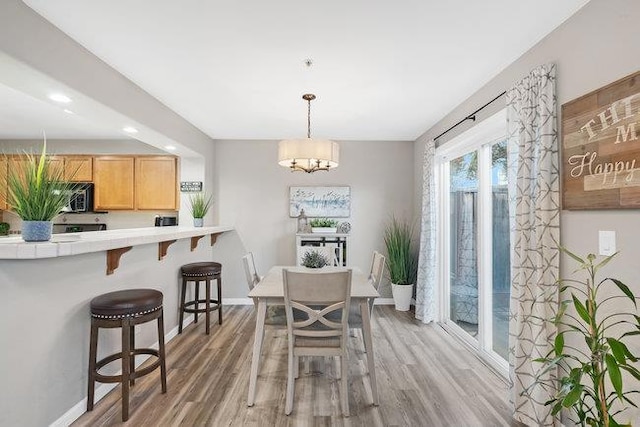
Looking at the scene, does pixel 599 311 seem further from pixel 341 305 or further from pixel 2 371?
pixel 2 371

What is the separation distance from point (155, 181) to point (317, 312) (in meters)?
3.57

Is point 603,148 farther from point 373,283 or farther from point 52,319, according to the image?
point 52,319

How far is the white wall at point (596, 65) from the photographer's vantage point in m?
1.58

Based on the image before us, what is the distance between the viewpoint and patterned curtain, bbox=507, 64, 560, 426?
200 centimetres

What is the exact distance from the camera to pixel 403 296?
15.1 ft

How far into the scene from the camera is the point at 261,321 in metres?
2.38

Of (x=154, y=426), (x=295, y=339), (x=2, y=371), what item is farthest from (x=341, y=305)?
(x=2, y=371)

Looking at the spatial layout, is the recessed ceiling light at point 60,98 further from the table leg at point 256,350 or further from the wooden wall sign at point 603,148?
the wooden wall sign at point 603,148

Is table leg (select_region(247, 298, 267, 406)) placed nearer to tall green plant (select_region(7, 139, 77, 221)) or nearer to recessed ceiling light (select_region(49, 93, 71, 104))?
tall green plant (select_region(7, 139, 77, 221))

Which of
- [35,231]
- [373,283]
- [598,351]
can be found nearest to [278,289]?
[373,283]

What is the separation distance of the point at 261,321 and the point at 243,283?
2.64 meters

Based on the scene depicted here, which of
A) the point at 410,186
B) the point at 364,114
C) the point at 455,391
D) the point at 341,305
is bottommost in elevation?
the point at 455,391

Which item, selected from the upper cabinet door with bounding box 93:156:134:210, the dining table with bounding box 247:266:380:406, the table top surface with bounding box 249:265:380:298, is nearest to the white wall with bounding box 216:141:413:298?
the upper cabinet door with bounding box 93:156:134:210

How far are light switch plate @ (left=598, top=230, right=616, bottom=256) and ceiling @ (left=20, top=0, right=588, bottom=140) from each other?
4.24 feet
